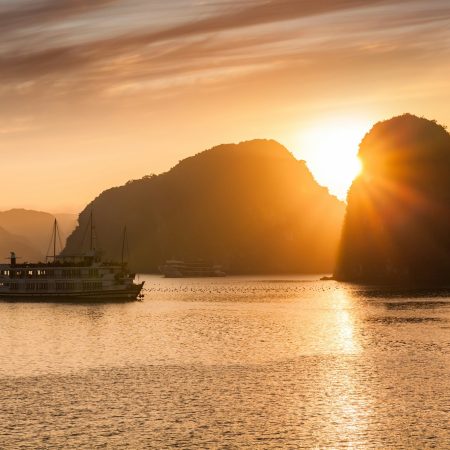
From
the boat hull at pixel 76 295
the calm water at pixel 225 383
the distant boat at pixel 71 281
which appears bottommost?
the calm water at pixel 225 383

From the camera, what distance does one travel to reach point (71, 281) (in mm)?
168500

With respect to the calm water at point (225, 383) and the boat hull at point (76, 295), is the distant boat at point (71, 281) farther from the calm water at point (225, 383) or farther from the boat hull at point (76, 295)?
the calm water at point (225, 383)

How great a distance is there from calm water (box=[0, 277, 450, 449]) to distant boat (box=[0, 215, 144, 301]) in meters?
40.0

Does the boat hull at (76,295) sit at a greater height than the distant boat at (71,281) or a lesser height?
lesser

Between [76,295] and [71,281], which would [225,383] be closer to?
[76,295]

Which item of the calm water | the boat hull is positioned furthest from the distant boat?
the calm water

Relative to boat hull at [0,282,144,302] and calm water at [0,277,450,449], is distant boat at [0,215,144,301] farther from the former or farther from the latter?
calm water at [0,277,450,449]

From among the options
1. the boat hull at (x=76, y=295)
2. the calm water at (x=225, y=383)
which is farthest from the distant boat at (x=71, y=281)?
the calm water at (x=225, y=383)

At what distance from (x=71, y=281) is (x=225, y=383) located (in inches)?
4305

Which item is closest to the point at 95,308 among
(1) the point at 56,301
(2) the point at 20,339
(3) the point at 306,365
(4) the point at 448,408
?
(1) the point at 56,301

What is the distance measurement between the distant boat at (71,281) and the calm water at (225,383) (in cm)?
4004

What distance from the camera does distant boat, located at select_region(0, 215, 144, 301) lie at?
166 m

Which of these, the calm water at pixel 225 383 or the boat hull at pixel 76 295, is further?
the boat hull at pixel 76 295

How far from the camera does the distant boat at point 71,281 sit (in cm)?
16550
